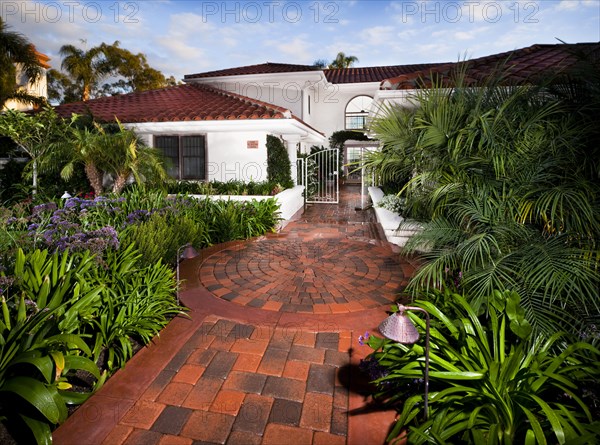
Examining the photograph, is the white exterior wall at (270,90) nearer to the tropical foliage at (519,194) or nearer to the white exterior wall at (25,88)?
the tropical foliage at (519,194)

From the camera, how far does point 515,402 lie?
81.1 inches

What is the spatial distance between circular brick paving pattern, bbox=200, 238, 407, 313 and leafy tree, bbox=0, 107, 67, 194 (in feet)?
21.8

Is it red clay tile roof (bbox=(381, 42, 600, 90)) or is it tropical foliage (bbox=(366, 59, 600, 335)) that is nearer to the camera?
tropical foliage (bbox=(366, 59, 600, 335))

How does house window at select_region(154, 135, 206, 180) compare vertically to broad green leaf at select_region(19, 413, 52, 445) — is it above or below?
above

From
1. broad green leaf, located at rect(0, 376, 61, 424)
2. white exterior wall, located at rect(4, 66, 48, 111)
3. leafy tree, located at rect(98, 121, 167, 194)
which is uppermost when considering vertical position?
white exterior wall, located at rect(4, 66, 48, 111)

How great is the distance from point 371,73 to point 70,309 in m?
24.7

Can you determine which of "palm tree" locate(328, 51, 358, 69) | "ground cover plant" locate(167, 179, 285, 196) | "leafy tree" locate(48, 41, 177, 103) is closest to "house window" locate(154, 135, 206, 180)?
"ground cover plant" locate(167, 179, 285, 196)

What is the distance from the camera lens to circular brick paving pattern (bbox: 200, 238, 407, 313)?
4352 millimetres

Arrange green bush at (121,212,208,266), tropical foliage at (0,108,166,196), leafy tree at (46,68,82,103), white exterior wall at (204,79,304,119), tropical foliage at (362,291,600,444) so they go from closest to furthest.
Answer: tropical foliage at (362,291,600,444), green bush at (121,212,208,266), tropical foliage at (0,108,166,196), white exterior wall at (204,79,304,119), leafy tree at (46,68,82,103)

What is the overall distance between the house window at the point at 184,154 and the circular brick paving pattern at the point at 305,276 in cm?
505

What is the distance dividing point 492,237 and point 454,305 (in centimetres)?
77

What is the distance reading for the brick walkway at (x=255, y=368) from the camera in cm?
231

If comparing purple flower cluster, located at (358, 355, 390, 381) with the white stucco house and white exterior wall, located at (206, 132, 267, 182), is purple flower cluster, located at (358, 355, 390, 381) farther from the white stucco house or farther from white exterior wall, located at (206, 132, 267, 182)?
white exterior wall, located at (206, 132, 267, 182)

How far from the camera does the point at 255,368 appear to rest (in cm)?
299
